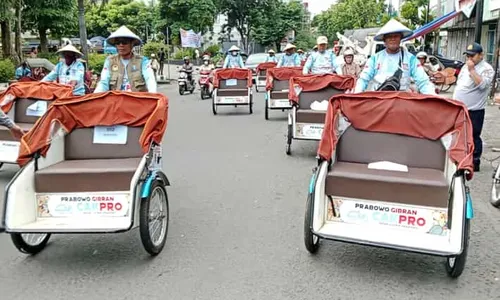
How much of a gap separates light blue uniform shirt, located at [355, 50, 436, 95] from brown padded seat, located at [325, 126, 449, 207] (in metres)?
0.98

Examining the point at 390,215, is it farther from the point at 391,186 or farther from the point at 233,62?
the point at 233,62

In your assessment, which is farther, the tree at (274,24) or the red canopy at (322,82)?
the tree at (274,24)

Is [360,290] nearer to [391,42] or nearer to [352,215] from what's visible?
[352,215]

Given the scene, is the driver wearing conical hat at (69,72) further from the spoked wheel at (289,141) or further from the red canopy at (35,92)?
the spoked wheel at (289,141)

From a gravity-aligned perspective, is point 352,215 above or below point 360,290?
above

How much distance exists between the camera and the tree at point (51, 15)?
2773 cm

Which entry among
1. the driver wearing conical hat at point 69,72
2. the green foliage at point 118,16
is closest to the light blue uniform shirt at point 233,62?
the driver wearing conical hat at point 69,72

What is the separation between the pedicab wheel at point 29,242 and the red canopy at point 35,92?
3320mm

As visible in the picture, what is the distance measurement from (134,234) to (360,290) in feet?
7.79

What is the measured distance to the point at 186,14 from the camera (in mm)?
43781

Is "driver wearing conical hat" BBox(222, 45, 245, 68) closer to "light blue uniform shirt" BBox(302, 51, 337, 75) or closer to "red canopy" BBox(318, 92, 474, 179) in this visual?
"light blue uniform shirt" BBox(302, 51, 337, 75)

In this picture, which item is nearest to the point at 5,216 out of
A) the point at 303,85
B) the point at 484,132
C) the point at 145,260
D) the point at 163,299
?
the point at 145,260

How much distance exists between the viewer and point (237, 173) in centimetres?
802

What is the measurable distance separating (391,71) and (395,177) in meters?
1.75
